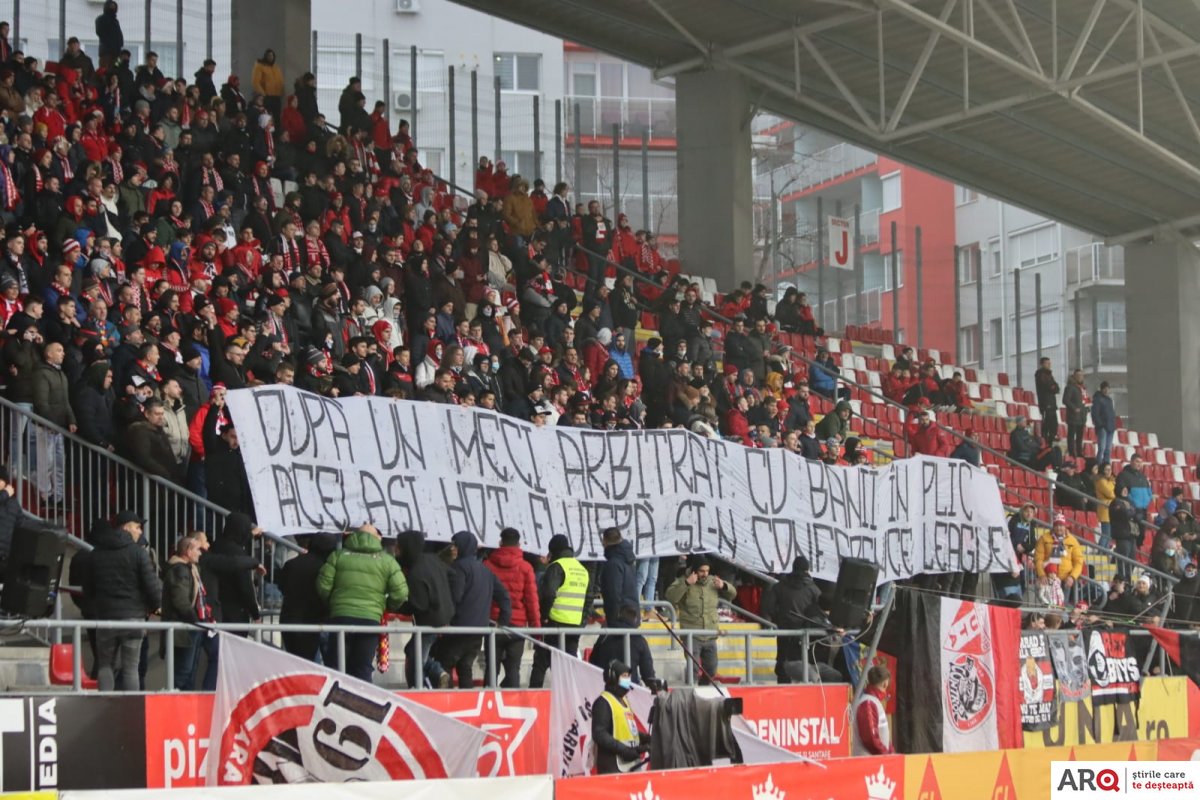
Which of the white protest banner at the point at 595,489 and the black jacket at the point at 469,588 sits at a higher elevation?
the white protest banner at the point at 595,489

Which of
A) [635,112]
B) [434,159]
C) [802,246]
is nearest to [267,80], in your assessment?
[434,159]

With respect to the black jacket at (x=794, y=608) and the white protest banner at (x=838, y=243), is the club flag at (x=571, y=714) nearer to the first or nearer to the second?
the black jacket at (x=794, y=608)

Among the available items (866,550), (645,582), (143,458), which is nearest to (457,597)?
(143,458)

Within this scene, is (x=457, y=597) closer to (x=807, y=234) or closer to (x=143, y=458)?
(x=143, y=458)

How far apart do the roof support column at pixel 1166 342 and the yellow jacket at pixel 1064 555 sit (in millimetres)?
15336

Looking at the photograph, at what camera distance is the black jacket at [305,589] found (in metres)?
13.2

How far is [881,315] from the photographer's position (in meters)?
45.3

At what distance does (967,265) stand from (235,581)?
34.1 metres

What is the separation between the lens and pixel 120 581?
12117mm

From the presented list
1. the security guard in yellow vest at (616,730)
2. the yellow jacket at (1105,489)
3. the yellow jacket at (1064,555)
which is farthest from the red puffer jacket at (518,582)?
the yellow jacket at (1105,489)

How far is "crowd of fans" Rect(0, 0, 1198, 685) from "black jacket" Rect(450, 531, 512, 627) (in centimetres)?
2

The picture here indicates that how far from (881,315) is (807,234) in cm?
273

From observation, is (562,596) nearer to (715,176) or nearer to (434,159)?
(715,176)

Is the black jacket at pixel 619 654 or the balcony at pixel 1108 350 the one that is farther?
the balcony at pixel 1108 350
